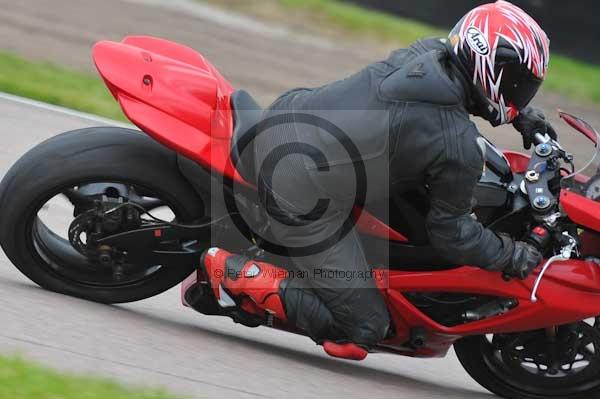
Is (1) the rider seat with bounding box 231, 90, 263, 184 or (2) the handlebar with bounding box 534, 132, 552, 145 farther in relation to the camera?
(2) the handlebar with bounding box 534, 132, 552, 145

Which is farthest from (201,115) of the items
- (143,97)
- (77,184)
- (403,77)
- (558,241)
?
(558,241)

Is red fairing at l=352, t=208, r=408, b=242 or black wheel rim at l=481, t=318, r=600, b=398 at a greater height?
red fairing at l=352, t=208, r=408, b=242

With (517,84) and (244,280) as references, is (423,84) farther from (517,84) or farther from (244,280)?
(244,280)

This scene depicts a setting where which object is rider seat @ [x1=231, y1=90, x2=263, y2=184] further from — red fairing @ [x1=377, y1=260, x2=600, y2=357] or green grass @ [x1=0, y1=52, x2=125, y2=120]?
green grass @ [x1=0, y1=52, x2=125, y2=120]

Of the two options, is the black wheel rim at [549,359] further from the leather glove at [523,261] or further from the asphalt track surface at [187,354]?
the leather glove at [523,261]

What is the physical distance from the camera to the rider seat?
453 centimetres

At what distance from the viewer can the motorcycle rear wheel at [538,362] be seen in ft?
15.0

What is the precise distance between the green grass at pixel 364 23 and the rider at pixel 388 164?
8.25 metres

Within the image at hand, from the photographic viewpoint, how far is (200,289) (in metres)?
4.71

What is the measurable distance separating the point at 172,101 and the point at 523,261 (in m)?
1.52

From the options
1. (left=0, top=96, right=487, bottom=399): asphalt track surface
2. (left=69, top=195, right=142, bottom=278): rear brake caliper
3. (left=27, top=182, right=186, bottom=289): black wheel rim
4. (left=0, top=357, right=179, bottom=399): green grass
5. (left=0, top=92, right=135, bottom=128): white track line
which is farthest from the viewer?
(left=0, top=92, right=135, bottom=128): white track line

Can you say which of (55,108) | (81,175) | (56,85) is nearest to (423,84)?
(81,175)

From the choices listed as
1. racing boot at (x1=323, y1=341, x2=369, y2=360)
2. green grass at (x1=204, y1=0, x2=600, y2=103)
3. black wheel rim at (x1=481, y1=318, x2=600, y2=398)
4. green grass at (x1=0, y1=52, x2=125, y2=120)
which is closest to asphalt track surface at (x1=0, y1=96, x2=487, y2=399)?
racing boot at (x1=323, y1=341, x2=369, y2=360)

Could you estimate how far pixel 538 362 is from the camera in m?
4.68
